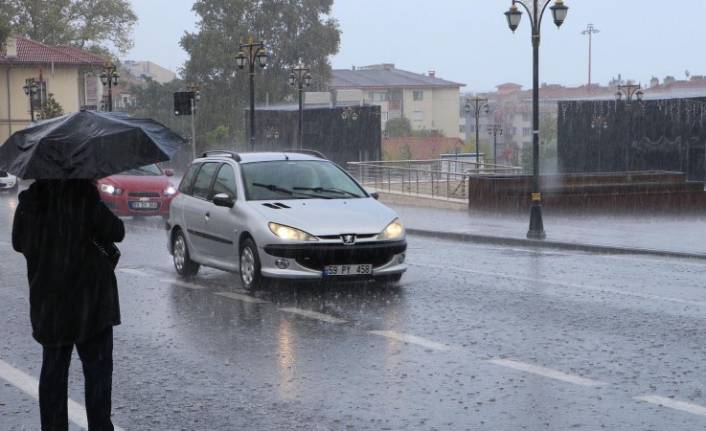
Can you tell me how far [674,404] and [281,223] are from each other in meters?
6.03

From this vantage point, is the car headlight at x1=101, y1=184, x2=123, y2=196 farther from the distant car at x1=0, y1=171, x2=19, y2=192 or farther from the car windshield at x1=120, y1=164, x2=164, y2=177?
the distant car at x1=0, y1=171, x2=19, y2=192

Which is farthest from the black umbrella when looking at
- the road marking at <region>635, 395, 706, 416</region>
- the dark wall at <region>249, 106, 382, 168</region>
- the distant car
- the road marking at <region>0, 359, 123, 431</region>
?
the dark wall at <region>249, 106, 382, 168</region>

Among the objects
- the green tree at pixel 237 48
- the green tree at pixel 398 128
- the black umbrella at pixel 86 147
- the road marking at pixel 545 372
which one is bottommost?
the road marking at pixel 545 372

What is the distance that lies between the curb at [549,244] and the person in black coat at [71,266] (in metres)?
13.2

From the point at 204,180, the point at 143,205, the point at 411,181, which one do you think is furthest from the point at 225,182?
the point at 411,181

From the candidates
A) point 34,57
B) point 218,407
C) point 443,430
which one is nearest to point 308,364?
point 218,407

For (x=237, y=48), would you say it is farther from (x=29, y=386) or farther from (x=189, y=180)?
(x=29, y=386)

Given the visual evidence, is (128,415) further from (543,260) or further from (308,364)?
(543,260)

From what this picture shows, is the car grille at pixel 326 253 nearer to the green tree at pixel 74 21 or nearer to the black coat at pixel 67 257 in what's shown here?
the black coat at pixel 67 257

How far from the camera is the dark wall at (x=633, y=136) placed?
4372 centimetres

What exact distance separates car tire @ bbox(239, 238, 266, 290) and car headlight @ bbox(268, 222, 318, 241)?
378 mm

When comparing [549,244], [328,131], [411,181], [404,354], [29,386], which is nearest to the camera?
[29,386]

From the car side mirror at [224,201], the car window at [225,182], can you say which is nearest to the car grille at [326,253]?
the car side mirror at [224,201]

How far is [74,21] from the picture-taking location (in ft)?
269
